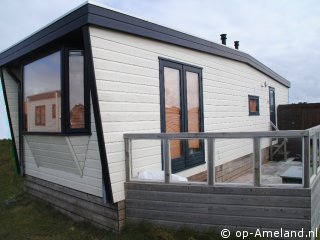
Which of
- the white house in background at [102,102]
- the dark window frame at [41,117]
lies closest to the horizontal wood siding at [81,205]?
the white house in background at [102,102]

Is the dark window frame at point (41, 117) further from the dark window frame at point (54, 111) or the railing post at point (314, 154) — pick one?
the railing post at point (314, 154)

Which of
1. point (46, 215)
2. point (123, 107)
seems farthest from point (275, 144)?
point (46, 215)

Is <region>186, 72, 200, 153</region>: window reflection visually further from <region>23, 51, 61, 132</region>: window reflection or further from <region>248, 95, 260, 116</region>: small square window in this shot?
<region>248, 95, 260, 116</region>: small square window

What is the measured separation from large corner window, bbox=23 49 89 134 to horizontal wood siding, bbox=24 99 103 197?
163mm

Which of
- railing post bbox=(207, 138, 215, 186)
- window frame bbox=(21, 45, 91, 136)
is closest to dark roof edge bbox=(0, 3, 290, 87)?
window frame bbox=(21, 45, 91, 136)

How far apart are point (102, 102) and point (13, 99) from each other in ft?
11.2

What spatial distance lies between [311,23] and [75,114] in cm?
1080

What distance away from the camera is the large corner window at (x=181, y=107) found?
513cm

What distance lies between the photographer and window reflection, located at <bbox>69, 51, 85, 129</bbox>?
4363 mm

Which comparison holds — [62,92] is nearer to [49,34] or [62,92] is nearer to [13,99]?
[49,34]

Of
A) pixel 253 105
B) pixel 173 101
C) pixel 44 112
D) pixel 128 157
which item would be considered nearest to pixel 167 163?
pixel 128 157

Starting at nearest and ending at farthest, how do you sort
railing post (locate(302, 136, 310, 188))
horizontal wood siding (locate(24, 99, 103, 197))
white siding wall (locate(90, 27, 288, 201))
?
railing post (locate(302, 136, 310, 188)) < white siding wall (locate(90, 27, 288, 201)) < horizontal wood siding (locate(24, 99, 103, 197))

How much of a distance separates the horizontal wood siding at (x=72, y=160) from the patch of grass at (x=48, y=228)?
58 centimetres

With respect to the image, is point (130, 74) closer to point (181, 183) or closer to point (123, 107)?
point (123, 107)
